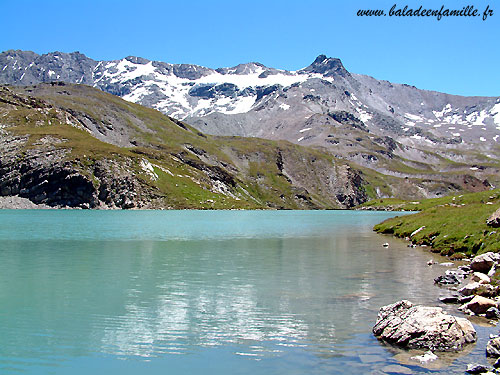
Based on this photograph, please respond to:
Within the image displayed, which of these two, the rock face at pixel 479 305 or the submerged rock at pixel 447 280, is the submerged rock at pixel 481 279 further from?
the rock face at pixel 479 305

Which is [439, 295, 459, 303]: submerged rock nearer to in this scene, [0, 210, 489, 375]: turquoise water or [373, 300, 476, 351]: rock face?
[0, 210, 489, 375]: turquoise water

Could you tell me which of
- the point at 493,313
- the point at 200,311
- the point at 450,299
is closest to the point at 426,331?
the point at 493,313

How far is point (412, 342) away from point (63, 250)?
156 feet

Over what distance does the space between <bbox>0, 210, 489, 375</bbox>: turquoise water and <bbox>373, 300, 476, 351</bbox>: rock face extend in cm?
79

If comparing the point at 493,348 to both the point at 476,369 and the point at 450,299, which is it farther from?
the point at 450,299

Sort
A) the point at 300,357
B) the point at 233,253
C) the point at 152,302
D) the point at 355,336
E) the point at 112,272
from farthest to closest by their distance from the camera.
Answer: the point at 233,253
the point at 112,272
the point at 152,302
the point at 355,336
the point at 300,357

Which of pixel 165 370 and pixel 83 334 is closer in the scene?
pixel 165 370

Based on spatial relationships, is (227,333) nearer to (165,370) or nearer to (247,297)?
(165,370)

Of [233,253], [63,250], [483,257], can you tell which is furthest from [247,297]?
[63,250]

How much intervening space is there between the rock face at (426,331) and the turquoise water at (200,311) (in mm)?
788

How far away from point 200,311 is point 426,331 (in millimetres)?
12763

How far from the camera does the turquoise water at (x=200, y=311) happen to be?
57.2 feet

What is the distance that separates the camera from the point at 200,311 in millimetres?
25609

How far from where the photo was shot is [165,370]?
16.5 m
